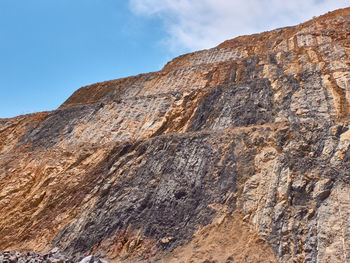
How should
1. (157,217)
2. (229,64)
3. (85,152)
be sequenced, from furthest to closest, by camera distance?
(229,64)
(85,152)
(157,217)

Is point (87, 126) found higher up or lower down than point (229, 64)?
lower down

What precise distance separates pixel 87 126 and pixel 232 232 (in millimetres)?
12008

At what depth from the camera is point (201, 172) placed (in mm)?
11633

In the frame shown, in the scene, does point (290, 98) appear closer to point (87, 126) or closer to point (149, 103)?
point (149, 103)

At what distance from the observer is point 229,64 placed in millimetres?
21828

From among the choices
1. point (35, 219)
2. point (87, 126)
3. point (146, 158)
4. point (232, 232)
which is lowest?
point (232, 232)

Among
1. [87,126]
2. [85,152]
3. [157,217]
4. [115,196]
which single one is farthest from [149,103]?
[157,217]

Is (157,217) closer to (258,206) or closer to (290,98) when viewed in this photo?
(258,206)

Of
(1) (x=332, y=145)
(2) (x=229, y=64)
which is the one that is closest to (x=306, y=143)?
(1) (x=332, y=145)

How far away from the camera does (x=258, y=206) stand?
962cm

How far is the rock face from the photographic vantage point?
9000 millimetres

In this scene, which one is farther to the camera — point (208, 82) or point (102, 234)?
point (208, 82)

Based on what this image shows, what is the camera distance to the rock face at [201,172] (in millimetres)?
9000

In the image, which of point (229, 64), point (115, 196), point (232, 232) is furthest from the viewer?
point (229, 64)
